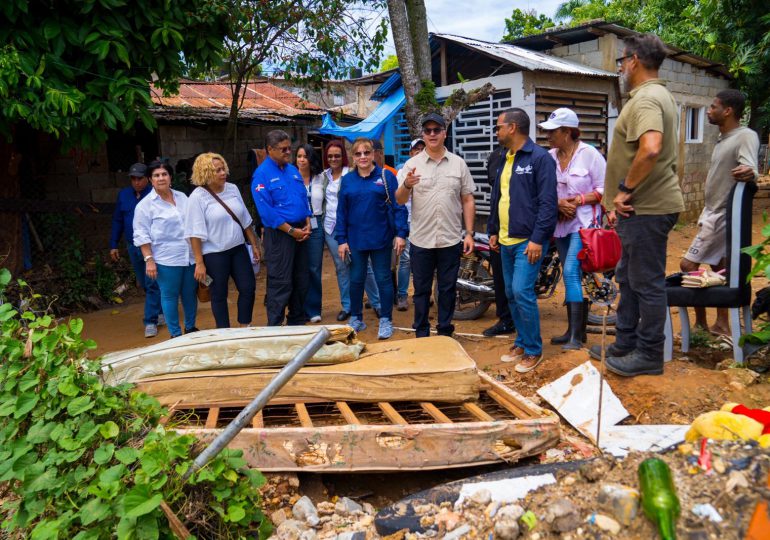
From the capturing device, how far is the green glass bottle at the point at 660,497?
1.63 m

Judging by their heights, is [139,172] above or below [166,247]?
above

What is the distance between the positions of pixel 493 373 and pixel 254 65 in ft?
24.4

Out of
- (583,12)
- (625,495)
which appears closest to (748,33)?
(583,12)

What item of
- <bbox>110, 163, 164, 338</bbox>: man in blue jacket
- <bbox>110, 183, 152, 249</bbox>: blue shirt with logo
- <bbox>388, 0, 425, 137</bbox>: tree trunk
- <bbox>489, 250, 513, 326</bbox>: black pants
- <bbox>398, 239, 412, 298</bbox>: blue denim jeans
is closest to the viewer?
<bbox>489, 250, 513, 326</bbox>: black pants

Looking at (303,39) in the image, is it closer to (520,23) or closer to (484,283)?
(484,283)

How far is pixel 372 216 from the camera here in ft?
18.1

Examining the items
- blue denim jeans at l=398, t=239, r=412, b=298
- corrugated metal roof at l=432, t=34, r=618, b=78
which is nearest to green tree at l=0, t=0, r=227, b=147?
blue denim jeans at l=398, t=239, r=412, b=298

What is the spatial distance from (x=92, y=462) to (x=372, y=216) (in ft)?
11.5

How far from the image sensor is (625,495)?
179 centimetres

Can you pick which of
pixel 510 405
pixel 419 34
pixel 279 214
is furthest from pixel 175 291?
pixel 419 34

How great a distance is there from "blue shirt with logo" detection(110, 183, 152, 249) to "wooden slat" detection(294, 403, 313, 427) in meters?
4.15

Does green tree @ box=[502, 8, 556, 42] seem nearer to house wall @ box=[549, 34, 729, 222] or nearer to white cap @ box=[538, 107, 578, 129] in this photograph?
house wall @ box=[549, 34, 729, 222]

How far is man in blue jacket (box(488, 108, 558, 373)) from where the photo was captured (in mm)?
4359

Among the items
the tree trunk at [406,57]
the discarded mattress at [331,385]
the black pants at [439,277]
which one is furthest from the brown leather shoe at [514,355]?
the tree trunk at [406,57]
